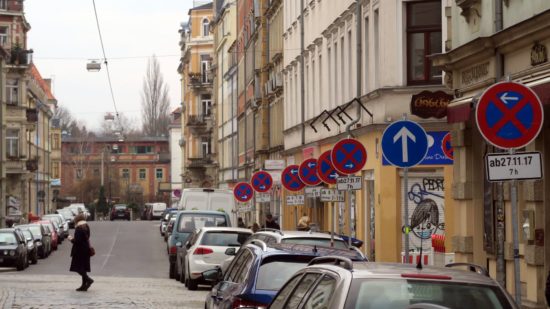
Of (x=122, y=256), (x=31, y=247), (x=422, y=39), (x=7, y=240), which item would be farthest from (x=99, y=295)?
(x=122, y=256)

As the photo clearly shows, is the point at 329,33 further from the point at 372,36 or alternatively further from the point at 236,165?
the point at 236,165

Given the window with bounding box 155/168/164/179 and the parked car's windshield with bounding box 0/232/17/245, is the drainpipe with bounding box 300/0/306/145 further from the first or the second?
the window with bounding box 155/168/164/179

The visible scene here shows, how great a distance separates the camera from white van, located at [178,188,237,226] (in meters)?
47.3

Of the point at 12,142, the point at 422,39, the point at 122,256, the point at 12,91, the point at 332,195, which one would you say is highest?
the point at 12,91

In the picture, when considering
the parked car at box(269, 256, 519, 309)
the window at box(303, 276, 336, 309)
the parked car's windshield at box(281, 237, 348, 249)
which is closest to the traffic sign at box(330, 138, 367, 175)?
the parked car's windshield at box(281, 237, 348, 249)

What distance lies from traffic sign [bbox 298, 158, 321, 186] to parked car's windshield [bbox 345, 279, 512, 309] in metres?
19.3

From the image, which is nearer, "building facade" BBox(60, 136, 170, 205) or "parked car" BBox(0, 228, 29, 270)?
"parked car" BBox(0, 228, 29, 270)

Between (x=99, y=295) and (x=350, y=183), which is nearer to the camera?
(x=350, y=183)

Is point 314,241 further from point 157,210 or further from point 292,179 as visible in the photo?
point 157,210

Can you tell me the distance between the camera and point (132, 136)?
572 ft

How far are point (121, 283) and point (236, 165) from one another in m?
47.9

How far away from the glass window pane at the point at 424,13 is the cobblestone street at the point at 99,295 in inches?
298

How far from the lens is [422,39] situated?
29.6 metres

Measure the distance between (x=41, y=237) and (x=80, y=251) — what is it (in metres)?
25.1
